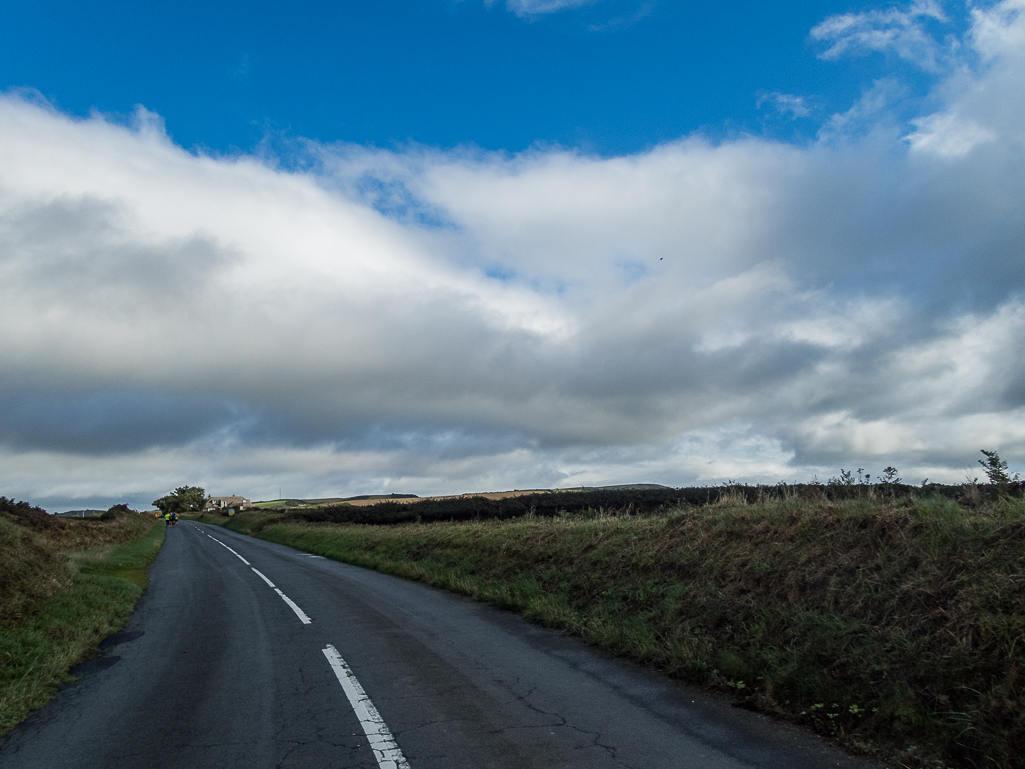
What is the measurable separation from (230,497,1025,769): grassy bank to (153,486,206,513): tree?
664 ft

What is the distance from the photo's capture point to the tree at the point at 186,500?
7308 inches

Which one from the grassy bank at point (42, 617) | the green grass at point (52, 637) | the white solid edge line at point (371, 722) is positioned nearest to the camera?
the white solid edge line at point (371, 722)

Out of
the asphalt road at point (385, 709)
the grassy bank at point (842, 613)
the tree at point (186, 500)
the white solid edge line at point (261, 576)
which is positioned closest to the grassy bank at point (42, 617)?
the asphalt road at point (385, 709)

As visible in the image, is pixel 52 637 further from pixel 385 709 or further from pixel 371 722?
pixel 371 722

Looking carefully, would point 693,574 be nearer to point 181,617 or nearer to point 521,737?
point 521,737

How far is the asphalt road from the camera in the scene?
5266 millimetres

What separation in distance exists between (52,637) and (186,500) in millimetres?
203012

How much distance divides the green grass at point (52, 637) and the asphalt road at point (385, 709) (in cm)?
29

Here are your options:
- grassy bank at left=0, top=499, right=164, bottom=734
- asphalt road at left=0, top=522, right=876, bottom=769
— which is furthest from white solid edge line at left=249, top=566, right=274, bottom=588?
asphalt road at left=0, top=522, right=876, bottom=769

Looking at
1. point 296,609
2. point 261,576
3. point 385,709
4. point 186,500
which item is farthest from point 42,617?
point 186,500

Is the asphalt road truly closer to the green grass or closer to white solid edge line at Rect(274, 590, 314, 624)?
the green grass

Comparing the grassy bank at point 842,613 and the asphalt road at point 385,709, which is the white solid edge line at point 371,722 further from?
the grassy bank at point 842,613

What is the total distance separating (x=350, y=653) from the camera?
8.94m

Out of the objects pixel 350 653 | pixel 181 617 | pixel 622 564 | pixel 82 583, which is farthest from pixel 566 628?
pixel 82 583
